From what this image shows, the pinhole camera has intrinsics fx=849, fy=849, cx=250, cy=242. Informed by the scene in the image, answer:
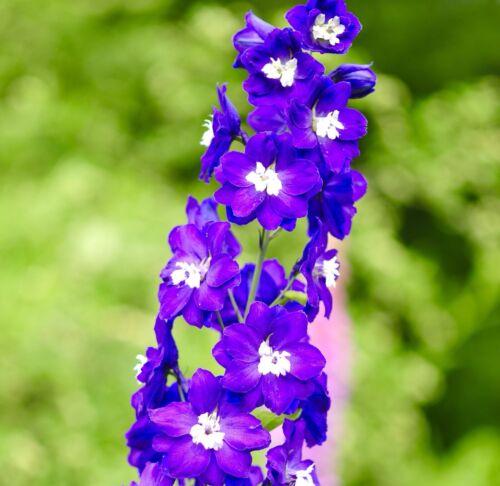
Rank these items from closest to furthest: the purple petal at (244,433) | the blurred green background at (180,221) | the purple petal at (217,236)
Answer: the purple petal at (244,433) < the purple petal at (217,236) < the blurred green background at (180,221)

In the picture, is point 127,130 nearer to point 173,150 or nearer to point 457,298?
point 173,150

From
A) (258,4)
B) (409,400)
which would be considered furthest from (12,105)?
(409,400)

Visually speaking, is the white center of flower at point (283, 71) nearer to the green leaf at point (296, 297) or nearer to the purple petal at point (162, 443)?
the green leaf at point (296, 297)

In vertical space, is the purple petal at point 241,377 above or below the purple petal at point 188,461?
above

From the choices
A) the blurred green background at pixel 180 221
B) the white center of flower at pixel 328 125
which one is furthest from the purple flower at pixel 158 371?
the blurred green background at pixel 180 221

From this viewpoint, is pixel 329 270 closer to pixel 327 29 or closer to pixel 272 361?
pixel 272 361

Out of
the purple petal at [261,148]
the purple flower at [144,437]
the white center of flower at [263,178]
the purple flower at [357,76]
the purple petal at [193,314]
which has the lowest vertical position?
the purple flower at [144,437]

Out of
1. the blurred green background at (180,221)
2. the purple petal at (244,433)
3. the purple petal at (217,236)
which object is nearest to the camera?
the purple petal at (244,433)

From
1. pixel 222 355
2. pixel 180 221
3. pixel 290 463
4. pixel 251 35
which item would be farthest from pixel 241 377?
pixel 180 221
